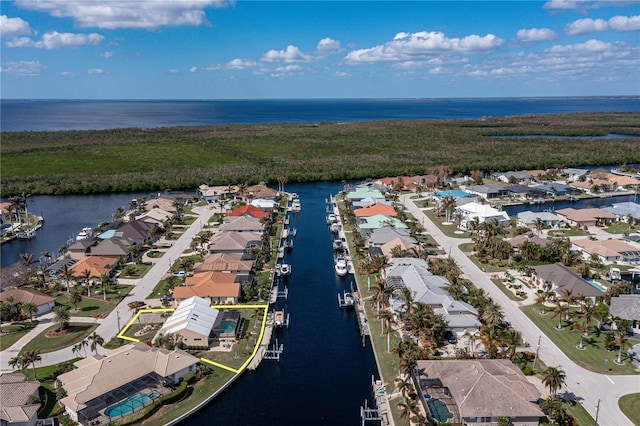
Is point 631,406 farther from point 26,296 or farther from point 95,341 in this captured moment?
point 26,296

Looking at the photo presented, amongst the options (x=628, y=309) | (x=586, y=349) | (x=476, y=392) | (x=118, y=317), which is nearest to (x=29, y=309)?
(x=118, y=317)

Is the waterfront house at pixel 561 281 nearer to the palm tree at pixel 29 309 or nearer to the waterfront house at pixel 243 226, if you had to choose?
the waterfront house at pixel 243 226

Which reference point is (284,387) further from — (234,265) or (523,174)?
(523,174)

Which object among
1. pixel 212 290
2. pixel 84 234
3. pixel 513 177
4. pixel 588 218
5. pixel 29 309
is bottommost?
pixel 29 309

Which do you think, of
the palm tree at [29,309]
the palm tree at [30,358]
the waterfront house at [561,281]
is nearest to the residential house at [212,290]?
the palm tree at [29,309]

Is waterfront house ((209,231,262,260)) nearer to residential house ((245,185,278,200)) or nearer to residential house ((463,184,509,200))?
residential house ((245,185,278,200))
